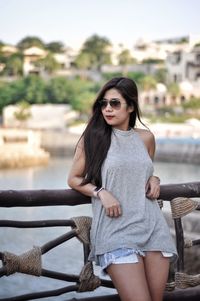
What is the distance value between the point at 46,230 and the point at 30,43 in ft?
167

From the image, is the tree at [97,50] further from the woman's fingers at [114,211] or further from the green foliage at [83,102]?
the woman's fingers at [114,211]

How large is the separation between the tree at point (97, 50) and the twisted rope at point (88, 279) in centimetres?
5856

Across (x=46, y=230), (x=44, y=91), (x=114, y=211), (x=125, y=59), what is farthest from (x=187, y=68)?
(x=114, y=211)

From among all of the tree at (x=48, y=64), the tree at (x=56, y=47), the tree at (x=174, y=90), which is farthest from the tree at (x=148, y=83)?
the tree at (x=56, y=47)

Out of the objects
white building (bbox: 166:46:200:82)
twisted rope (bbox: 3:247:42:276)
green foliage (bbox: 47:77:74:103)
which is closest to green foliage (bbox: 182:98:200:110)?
white building (bbox: 166:46:200:82)

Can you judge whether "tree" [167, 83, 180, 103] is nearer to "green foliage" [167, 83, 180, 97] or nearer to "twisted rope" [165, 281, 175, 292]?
"green foliage" [167, 83, 180, 97]

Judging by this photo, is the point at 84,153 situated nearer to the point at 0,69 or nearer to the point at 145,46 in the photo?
the point at 0,69

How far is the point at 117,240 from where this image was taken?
70.9 inches

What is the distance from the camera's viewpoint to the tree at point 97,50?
60906 millimetres

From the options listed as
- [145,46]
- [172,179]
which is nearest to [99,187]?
[172,179]

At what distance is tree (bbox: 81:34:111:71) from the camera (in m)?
60.9

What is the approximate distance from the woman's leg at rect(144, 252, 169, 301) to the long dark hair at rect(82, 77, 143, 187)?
0.27 metres

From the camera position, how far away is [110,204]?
1.81 m

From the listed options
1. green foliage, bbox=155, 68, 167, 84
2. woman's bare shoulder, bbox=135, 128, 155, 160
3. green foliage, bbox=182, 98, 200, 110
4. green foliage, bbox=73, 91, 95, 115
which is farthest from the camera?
green foliage, bbox=155, 68, 167, 84
